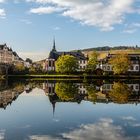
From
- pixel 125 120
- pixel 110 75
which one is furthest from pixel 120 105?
pixel 110 75

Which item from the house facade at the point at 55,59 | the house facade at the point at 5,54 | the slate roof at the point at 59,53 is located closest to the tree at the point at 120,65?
the house facade at the point at 55,59

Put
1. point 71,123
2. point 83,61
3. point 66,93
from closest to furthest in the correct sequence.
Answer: point 71,123 < point 66,93 < point 83,61

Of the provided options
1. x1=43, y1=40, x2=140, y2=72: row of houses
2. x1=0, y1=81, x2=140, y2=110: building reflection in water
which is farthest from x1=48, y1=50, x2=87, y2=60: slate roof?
x1=0, y1=81, x2=140, y2=110: building reflection in water

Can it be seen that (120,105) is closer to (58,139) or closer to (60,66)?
(58,139)

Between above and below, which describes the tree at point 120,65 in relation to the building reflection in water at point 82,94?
above

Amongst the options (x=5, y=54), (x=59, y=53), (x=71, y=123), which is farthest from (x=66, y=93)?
(x=5, y=54)

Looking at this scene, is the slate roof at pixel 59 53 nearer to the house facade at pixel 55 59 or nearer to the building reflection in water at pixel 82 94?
the house facade at pixel 55 59

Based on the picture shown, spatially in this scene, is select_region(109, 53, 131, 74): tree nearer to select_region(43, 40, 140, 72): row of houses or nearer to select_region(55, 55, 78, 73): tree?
select_region(55, 55, 78, 73): tree

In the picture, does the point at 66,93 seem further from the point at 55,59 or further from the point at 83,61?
the point at 55,59

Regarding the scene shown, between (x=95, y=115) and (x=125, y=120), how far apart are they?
308 centimetres

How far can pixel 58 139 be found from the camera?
61.3 feet

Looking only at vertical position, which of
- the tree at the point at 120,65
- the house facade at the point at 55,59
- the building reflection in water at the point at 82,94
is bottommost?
the building reflection in water at the point at 82,94

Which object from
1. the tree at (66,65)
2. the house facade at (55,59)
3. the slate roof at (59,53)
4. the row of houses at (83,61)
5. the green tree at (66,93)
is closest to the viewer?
the green tree at (66,93)

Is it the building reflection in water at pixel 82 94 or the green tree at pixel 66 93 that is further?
the green tree at pixel 66 93
